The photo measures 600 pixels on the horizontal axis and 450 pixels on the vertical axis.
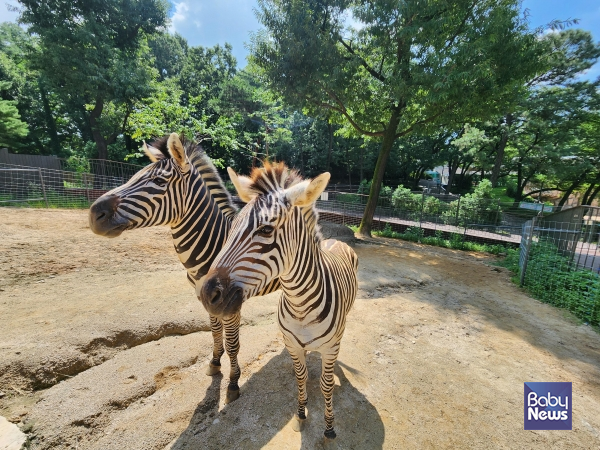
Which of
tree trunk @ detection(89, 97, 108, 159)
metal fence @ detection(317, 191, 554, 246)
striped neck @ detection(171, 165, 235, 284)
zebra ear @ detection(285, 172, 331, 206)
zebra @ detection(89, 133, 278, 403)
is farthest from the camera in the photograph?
tree trunk @ detection(89, 97, 108, 159)

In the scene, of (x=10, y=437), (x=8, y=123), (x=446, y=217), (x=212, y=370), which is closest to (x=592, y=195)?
(x=446, y=217)

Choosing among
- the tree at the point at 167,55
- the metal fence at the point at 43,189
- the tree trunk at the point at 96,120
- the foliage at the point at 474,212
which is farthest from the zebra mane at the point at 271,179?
the tree at the point at 167,55

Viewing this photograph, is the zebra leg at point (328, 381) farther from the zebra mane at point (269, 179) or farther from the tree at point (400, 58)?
the tree at point (400, 58)

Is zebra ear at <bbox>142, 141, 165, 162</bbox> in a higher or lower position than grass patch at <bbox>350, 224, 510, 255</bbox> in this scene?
higher

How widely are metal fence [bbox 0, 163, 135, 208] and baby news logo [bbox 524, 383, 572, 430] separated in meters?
15.5

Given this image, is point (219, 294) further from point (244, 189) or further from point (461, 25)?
point (461, 25)

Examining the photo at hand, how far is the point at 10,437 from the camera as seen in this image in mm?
2150

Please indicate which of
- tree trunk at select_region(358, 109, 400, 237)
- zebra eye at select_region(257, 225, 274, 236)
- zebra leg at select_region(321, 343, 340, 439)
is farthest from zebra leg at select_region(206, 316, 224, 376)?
tree trunk at select_region(358, 109, 400, 237)

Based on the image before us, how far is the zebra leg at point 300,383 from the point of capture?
233 cm

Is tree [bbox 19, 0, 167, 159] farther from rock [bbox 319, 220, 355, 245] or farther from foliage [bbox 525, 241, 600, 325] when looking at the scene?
foliage [bbox 525, 241, 600, 325]

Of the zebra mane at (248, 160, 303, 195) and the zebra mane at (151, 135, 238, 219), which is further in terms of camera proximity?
the zebra mane at (151, 135, 238, 219)

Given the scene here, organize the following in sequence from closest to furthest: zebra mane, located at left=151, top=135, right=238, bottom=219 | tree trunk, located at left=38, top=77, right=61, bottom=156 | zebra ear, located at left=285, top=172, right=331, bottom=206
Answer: zebra ear, located at left=285, top=172, right=331, bottom=206 → zebra mane, located at left=151, top=135, right=238, bottom=219 → tree trunk, located at left=38, top=77, right=61, bottom=156

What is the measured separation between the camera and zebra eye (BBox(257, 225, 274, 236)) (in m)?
1.47

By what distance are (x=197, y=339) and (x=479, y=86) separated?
11342 millimetres
